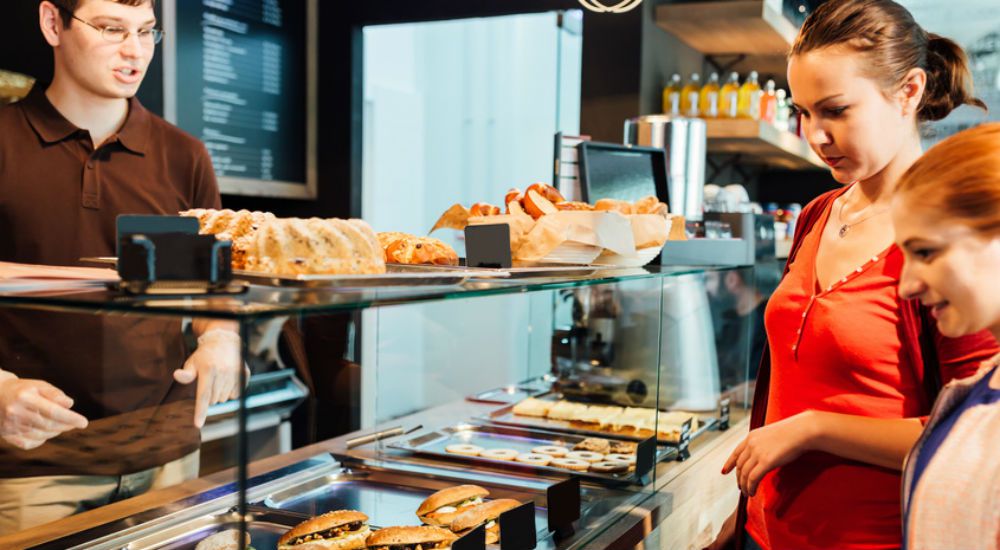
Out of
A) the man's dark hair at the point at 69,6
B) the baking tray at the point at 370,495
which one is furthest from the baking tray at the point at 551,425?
the man's dark hair at the point at 69,6

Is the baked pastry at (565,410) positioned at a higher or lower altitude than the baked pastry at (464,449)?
higher

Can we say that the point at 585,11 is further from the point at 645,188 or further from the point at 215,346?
the point at 215,346

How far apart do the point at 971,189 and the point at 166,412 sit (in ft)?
3.53

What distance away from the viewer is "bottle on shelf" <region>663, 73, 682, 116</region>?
3684mm

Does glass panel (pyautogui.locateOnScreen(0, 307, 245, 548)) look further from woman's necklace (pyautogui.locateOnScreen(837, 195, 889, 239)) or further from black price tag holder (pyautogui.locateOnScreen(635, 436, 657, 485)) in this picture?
woman's necklace (pyautogui.locateOnScreen(837, 195, 889, 239))

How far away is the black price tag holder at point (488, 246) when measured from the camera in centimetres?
158

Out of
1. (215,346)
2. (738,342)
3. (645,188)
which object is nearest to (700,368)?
(738,342)

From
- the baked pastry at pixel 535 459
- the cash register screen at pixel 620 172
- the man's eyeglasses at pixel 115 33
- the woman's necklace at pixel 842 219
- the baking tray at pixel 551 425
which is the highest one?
the man's eyeglasses at pixel 115 33

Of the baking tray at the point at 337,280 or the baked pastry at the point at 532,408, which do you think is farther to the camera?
the baked pastry at the point at 532,408

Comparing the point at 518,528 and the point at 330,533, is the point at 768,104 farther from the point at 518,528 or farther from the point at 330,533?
the point at 330,533

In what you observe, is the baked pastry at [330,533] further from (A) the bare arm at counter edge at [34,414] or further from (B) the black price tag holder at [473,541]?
(A) the bare arm at counter edge at [34,414]

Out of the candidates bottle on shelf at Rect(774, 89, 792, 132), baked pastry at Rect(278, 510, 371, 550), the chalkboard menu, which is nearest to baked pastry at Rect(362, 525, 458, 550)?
baked pastry at Rect(278, 510, 371, 550)

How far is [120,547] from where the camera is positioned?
1218 mm

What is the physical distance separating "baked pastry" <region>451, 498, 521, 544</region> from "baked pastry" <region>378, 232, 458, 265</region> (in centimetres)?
42
